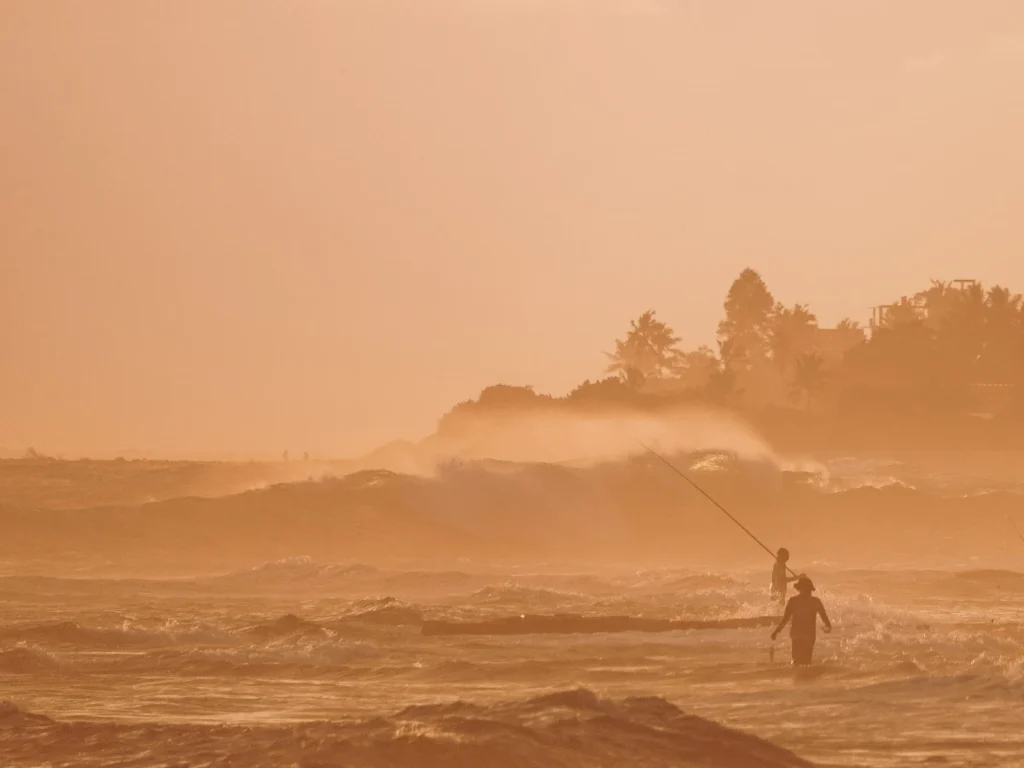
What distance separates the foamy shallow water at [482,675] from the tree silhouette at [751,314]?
8715cm

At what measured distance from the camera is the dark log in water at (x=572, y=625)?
20.2 metres

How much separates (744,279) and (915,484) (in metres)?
55.2

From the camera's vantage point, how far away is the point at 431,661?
17844 mm

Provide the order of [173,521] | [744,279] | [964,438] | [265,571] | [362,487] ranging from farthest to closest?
[744,279] < [964,438] < [362,487] < [173,521] < [265,571]

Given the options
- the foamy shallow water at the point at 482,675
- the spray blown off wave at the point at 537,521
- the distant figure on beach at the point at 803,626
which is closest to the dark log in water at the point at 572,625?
the foamy shallow water at the point at 482,675

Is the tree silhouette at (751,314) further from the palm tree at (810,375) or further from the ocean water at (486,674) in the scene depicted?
the ocean water at (486,674)

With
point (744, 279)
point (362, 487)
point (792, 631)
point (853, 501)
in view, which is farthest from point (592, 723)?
point (744, 279)

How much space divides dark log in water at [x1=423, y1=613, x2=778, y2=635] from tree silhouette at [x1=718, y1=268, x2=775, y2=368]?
95.1 m

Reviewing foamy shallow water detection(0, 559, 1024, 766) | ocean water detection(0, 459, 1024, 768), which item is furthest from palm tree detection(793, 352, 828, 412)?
foamy shallow water detection(0, 559, 1024, 766)

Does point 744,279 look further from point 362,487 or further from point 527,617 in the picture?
point 527,617

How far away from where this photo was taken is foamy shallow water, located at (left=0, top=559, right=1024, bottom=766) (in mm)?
11438

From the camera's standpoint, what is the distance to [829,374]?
100250mm

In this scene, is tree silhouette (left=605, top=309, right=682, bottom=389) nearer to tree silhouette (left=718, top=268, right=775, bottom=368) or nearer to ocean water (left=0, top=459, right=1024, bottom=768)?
tree silhouette (left=718, top=268, right=775, bottom=368)

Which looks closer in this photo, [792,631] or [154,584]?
[792,631]
